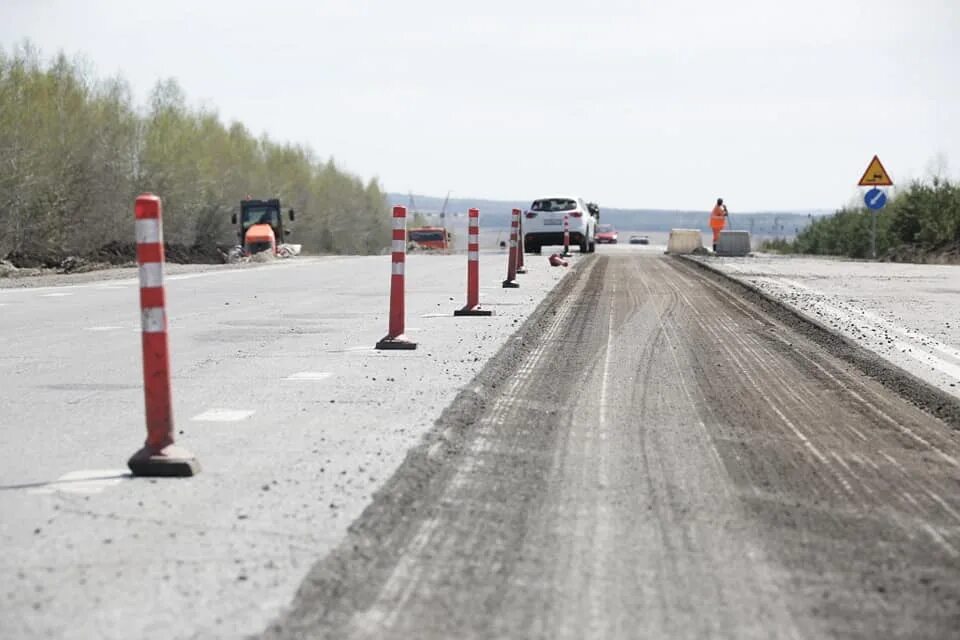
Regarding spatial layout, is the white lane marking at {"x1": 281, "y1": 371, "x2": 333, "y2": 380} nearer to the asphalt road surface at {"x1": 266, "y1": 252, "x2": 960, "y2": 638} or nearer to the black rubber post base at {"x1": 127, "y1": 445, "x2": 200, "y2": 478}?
the asphalt road surface at {"x1": 266, "y1": 252, "x2": 960, "y2": 638}

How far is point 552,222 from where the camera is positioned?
1586 inches

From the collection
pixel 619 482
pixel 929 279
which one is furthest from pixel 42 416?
pixel 929 279

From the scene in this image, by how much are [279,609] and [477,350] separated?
24.4ft

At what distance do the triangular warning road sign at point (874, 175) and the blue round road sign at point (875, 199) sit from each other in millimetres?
810

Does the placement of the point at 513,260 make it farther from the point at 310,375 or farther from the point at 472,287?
the point at 310,375

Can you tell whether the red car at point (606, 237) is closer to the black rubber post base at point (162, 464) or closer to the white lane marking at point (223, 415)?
the white lane marking at point (223, 415)

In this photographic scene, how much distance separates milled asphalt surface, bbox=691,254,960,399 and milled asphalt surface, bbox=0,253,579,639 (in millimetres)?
3544

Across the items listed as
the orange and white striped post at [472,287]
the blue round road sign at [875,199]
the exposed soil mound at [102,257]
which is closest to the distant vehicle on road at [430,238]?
the exposed soil mound at [102,257]

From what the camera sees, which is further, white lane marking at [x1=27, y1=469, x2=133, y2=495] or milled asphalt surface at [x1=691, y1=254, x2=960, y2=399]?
milled asphalt surface at [x1=691, y1=254, x2=960, y2=399]

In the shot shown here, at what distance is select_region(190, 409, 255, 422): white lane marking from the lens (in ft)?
25.0

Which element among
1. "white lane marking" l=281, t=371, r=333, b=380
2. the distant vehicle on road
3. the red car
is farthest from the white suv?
the red car

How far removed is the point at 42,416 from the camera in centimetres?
785

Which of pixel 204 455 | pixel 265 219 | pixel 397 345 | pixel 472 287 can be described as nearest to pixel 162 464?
pixel 204 455

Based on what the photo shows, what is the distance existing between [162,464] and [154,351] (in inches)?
22.0
